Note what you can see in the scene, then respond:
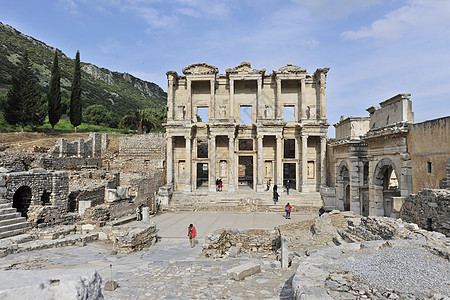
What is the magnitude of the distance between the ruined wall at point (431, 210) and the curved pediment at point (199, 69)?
19.8m

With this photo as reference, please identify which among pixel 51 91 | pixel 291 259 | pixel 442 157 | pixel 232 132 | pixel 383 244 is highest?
pixel 51 91

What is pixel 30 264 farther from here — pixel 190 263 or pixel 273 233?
pixel 273 233

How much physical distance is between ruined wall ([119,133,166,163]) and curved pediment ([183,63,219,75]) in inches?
343

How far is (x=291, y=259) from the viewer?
971 cm

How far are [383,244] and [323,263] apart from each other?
2568mm

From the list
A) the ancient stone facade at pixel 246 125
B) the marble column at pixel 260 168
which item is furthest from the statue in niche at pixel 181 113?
the marble column at pixel 260 168

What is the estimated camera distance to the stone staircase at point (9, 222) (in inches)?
446

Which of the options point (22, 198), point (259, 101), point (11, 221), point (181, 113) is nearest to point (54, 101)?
point (181, 113)

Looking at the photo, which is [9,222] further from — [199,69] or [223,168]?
[199,69]

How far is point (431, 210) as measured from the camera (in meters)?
10.2

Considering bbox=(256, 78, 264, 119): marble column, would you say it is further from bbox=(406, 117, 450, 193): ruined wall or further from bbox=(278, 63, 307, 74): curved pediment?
bbox=(406, 117, 450, 193): ruined wall

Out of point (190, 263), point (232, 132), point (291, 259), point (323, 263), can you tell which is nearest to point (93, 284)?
point (323, 263)

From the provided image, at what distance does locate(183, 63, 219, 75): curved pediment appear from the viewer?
2693 centimetres

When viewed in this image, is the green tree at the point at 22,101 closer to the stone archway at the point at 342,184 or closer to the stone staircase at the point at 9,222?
the stone staircase at the point at 9,222
